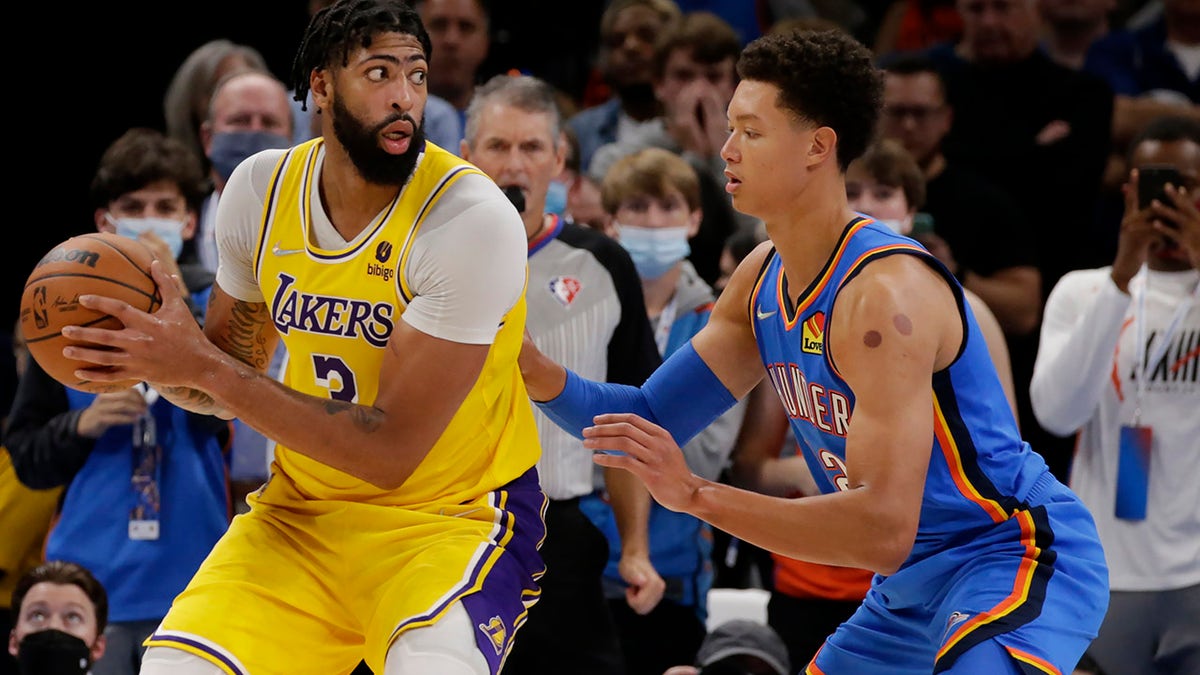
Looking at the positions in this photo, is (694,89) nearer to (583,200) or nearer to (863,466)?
(583,200)

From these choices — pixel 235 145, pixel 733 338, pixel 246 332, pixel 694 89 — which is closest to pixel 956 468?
pixel 733 338

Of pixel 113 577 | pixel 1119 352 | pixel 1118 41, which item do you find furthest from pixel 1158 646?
pixel 1118 41

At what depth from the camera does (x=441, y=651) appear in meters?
3.66

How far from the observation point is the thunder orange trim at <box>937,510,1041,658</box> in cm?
370

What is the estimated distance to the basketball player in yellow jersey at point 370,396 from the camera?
374 centimetres

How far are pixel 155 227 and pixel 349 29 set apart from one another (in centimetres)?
229

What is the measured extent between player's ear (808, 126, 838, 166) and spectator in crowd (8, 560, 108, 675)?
2.94 meters

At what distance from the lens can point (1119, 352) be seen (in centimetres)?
580

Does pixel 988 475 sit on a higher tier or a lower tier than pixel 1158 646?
higher

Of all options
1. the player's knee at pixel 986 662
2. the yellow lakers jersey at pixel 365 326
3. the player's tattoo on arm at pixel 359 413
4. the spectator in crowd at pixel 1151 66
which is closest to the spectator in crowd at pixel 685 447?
the yellow lakers jersey at pixel 365 326

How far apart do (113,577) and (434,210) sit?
7.60 ft

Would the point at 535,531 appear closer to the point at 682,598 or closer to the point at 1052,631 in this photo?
the point at 1052,631

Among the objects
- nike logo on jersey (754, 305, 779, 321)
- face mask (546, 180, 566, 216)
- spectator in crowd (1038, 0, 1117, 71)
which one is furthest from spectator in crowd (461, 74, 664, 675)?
spectator in crowd (1038, 0, 1117, 71)

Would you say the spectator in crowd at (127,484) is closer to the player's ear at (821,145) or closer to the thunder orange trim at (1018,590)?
the player's ear at (821,145)
